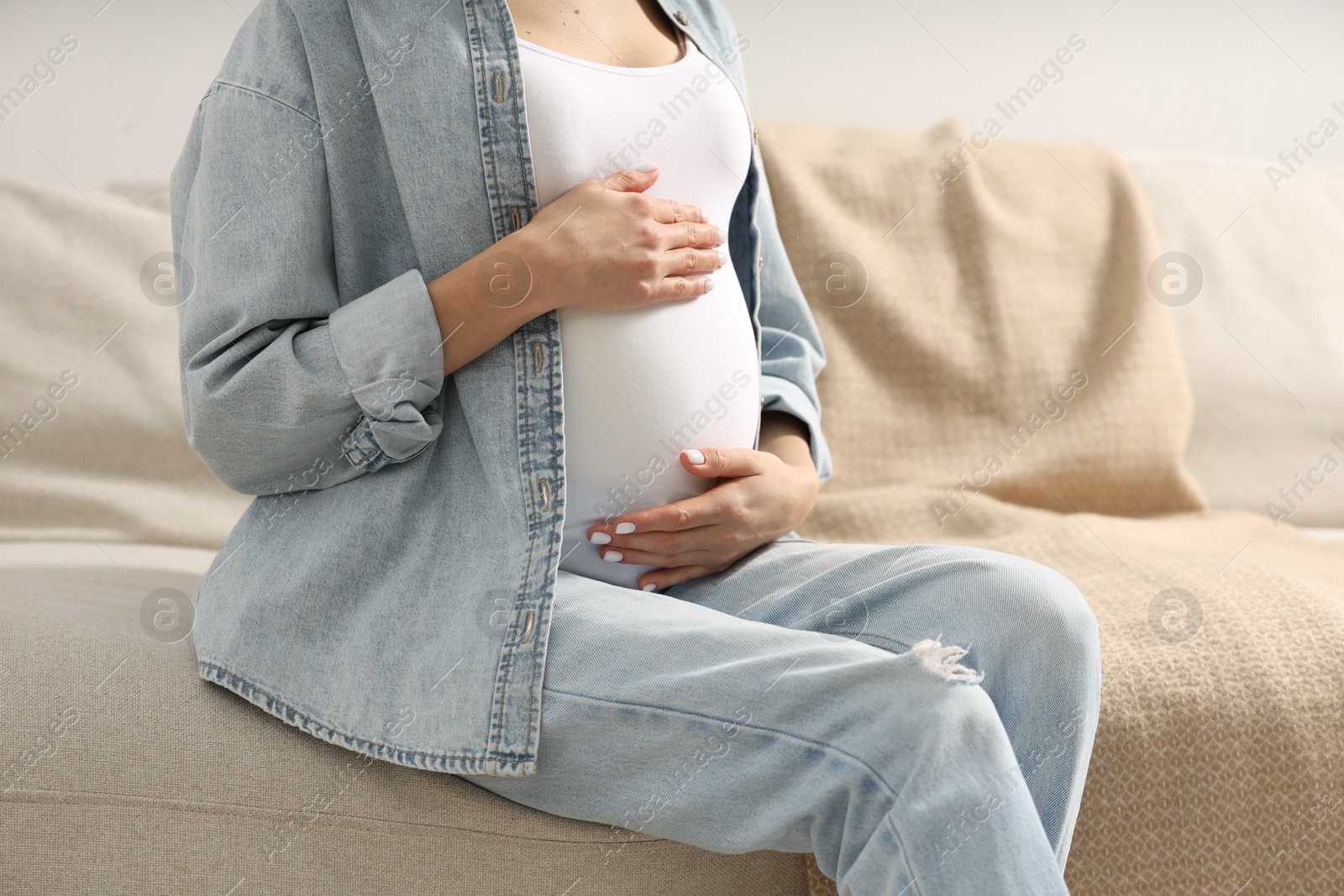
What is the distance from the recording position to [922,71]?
1.65 meters

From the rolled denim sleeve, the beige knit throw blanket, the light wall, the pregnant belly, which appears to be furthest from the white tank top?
the light wall

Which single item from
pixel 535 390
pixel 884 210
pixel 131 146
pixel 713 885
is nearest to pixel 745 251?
pixel 535 390

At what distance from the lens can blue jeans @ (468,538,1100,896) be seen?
53cm

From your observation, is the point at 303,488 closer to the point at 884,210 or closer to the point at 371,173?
the point at 371,173

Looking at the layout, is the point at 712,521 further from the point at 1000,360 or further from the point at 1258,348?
the point at 1258,348

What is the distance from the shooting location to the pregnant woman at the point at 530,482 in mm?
607

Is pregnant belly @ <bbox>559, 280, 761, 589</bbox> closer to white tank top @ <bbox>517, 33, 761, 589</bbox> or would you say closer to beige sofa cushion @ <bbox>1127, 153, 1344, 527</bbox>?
white tank top @ <bbox>517, 33, 761, 589</bbox>

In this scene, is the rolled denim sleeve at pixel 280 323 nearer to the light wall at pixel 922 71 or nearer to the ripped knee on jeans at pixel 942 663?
the ripped knee on jeans at pixel 942 663

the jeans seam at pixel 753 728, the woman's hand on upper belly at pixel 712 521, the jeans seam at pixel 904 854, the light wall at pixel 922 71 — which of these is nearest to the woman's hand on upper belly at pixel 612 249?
the woman's hand on upper belly at pixel 712 521

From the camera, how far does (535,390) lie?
0.70 m

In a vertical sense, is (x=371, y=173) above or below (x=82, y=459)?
above

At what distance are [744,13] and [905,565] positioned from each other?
46.6 inches

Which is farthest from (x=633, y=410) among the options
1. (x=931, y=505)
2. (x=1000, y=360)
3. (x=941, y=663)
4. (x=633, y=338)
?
(x=1000, y=360)

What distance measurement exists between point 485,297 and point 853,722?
0.38 meters
